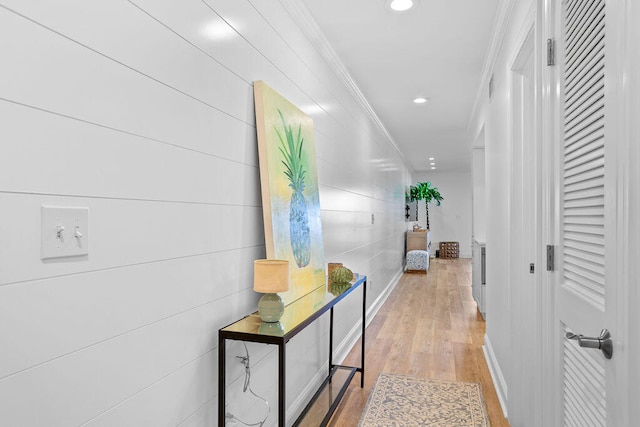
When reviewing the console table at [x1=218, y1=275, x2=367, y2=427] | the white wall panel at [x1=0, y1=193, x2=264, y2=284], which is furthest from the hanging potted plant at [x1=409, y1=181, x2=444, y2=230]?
the white wall panel at [x1=0, y1=193, x2=264, y2=284]

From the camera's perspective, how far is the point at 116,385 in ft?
3.71

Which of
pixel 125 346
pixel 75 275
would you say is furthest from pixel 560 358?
pixel 75 275

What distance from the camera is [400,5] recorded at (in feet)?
8.10

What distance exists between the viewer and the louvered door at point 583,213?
3.82ft

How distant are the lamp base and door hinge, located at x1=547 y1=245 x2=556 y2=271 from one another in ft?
3.43

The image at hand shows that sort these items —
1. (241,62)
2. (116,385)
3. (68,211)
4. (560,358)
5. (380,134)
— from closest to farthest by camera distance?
(68,211) → (116,385) → (560,358) → (241,62) → (380,134)

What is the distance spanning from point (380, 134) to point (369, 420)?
395 cm

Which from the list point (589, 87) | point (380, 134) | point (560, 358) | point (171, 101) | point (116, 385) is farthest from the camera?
point (380, 134)

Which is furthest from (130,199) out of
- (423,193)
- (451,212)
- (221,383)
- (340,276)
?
(451,212)

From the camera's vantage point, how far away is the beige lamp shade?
5.48 ft

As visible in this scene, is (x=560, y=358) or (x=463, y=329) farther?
(x=463, y=329)

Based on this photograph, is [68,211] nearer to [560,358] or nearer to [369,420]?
[560,358]

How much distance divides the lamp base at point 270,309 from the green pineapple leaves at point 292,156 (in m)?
0.67

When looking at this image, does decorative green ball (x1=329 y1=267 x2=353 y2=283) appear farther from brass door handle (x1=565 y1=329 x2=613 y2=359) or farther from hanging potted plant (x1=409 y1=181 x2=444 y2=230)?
hanging potted plant (x1=409 y1=181 x2=444 y2=230)
